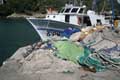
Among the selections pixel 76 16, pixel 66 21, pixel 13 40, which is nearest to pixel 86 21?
pixel 76 16

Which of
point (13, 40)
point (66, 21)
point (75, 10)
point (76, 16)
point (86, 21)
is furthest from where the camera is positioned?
point (13, 40)

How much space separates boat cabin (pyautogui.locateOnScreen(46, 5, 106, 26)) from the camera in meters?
33.7

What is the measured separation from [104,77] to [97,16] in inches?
741

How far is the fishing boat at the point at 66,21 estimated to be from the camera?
1232 inches

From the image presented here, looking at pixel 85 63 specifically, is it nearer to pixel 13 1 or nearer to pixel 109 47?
pixel 109 47

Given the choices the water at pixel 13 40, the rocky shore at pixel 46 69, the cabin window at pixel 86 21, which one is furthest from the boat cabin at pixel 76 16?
the rocky shore at pixel 46 69

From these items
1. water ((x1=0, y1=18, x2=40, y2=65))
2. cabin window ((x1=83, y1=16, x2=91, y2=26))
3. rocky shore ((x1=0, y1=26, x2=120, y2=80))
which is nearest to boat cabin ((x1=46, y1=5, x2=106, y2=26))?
cabin window ((x1=83, y1=16, x2=91, y2=26))

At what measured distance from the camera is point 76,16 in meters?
33.5

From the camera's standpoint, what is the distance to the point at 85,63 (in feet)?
60.8

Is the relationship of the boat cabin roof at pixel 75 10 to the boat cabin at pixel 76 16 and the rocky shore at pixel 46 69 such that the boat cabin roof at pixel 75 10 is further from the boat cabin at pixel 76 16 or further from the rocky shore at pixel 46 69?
the rocky shore at pixel 46 69

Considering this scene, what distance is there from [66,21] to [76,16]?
1.06 meters

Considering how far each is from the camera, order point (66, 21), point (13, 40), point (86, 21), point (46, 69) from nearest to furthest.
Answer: point (46, 69)
point (66, 21)
point (86, 21)
point (13, 40)

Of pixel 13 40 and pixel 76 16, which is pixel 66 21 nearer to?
pixel 76 16

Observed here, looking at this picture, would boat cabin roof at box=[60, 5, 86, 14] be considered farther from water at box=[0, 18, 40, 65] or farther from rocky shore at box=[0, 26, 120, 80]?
rocky shore at box=[0, 26, 120, 80]
